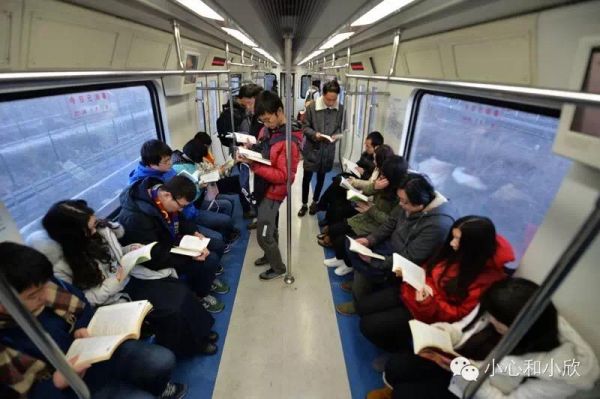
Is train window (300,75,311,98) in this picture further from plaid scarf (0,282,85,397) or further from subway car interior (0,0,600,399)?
plaid scarf (0,282,85,397)


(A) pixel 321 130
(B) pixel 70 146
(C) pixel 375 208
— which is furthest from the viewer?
(A) pixel 321 130

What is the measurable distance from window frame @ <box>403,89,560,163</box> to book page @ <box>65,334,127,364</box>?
2.66 m

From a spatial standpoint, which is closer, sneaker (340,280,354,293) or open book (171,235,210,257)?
open book (171,235,210,257)

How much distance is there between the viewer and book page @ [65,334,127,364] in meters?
1.27

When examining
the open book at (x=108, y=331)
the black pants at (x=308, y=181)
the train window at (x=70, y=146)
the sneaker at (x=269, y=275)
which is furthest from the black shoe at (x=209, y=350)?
the black pants at (x=308, y=181)

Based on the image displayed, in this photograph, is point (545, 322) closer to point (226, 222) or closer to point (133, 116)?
point (226, 222)

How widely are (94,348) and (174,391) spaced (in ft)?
2.79

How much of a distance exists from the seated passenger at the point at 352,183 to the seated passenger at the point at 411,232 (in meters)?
0.99

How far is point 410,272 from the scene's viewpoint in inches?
76.7

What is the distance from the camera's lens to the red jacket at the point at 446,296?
168cm

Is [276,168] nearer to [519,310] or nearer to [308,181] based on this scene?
[308,181]

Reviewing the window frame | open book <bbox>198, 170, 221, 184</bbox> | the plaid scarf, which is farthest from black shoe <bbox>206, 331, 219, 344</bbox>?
the window frame

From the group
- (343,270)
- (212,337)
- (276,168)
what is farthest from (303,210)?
(212,337)

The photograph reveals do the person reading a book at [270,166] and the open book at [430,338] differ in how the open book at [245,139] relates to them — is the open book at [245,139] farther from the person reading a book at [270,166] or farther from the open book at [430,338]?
the open book at [430,338]
